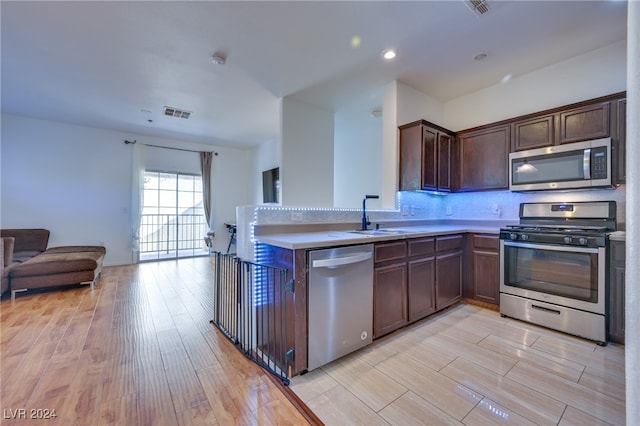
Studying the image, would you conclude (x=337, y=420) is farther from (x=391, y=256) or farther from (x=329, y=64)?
(x=329, y=64)

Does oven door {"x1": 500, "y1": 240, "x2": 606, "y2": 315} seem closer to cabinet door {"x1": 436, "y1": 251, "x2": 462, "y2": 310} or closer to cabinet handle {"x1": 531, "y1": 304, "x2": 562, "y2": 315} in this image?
cabinet handle {"x1": 531, "y1": 304, "x2": 562, "y2": 315}

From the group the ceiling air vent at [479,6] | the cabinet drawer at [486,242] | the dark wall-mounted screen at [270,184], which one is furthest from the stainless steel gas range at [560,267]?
the dark wall-mounted screen at [270,184]

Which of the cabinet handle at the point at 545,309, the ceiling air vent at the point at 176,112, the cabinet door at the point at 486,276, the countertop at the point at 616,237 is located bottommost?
the cabinet handle at the point at 545,309

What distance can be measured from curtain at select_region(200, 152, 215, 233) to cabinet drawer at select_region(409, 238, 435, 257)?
5595 mm

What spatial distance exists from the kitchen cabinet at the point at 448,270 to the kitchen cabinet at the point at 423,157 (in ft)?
2.47

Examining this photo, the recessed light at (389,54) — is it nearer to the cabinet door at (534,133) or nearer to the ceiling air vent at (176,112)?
the cabinet door at (534,133)

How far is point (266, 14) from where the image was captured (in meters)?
2.26

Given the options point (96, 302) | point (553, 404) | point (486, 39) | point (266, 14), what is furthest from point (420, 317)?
point (96, 302)

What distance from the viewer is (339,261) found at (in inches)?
75.1

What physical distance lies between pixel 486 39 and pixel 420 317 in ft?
9.35

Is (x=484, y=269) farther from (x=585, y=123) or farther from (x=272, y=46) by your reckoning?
(x=272, y=46)

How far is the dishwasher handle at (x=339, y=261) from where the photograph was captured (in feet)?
5.97

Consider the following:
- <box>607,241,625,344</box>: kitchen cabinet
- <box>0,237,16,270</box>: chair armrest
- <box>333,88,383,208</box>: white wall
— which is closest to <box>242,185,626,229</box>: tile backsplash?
<box>607,241,625,344</box>: kitchen cabinet

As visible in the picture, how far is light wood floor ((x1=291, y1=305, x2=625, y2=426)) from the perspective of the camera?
1478mm
